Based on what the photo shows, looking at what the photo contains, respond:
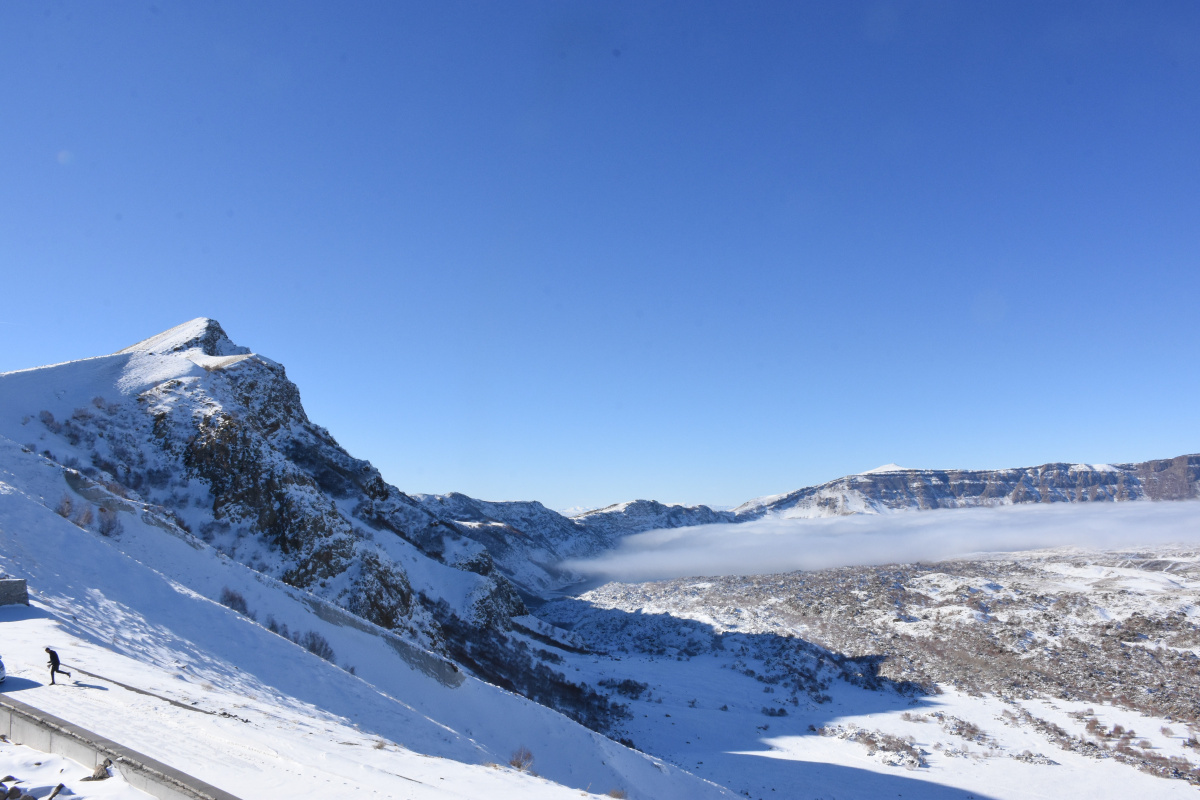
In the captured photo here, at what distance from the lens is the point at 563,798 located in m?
8.51

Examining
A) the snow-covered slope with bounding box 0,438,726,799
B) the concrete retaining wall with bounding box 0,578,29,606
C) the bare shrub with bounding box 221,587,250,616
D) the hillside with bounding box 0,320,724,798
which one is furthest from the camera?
the bare shrub with bounding box 221,587,250,616

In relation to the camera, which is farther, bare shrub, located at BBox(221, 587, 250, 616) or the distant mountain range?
the distant mountain range

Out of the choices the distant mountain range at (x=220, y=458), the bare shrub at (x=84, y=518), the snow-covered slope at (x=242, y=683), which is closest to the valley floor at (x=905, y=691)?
the snow-covered slope at (x=242, y=683)

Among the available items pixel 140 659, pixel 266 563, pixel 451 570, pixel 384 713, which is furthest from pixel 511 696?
pixel 451 570

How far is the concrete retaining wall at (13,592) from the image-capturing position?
1034cm

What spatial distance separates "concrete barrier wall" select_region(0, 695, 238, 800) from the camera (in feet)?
15.4

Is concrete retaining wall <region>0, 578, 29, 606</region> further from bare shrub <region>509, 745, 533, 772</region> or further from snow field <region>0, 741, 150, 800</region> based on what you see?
bare shrub <region>509, 745, 533, 772</region>

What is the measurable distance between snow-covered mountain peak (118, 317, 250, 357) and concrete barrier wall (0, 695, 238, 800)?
40190 millimetres

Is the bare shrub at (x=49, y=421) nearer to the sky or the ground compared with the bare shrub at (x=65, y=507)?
nearer to the sky

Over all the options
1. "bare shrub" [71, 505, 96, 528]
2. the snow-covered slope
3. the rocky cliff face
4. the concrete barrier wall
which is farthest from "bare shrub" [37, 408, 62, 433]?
the concrete barrier wall

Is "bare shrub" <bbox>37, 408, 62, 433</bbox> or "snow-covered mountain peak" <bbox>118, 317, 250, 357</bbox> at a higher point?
"snow-covered mountain peak" <bbox>118, 317, 250, 357</bbox>

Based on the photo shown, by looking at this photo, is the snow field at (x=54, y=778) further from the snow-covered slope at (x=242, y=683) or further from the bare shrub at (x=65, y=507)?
the bare shrub at (x=65, y=507)

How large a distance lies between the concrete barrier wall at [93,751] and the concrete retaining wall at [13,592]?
5853mm

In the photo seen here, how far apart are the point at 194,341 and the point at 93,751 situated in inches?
1784
